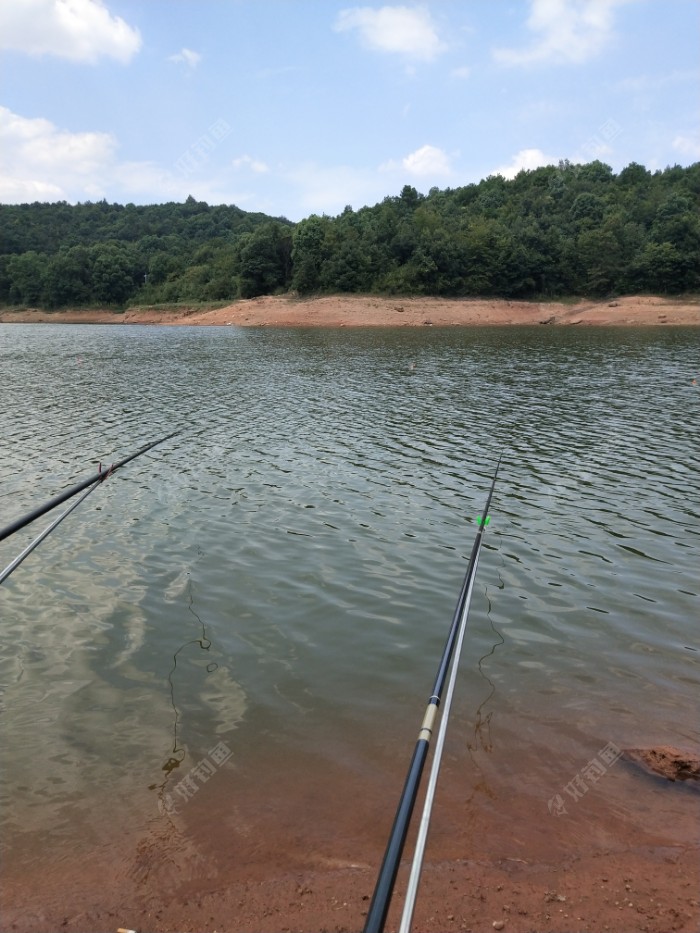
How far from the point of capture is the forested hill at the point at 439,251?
95.9 meters

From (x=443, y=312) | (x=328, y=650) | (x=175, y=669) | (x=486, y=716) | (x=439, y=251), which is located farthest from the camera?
(x=439, y=251)

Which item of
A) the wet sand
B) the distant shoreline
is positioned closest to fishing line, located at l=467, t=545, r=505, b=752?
the wet sand

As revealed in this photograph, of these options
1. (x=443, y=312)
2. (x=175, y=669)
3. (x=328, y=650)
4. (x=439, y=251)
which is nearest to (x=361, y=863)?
(x=328, y=650)

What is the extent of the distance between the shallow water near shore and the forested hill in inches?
3234

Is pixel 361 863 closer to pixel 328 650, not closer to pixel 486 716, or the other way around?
pixel 486 716

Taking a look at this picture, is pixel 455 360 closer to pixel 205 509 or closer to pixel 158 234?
pixel 205 509

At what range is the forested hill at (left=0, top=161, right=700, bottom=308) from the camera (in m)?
95.9

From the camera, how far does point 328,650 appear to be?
8570mm

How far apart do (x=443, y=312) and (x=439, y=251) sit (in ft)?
50.0

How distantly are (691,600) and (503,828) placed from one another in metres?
5.78

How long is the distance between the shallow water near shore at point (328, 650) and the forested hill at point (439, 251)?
8216 cm

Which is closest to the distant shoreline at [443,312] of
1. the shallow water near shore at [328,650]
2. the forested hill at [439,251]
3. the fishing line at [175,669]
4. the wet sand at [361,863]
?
the forested hill at [439,251]

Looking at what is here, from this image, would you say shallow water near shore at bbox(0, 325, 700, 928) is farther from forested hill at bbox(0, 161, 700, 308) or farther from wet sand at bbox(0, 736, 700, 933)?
forested hill at bbox(0, 161, 700, 308)

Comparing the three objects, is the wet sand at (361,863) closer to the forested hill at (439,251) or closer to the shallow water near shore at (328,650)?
the shallow water near shore at (328,650)
